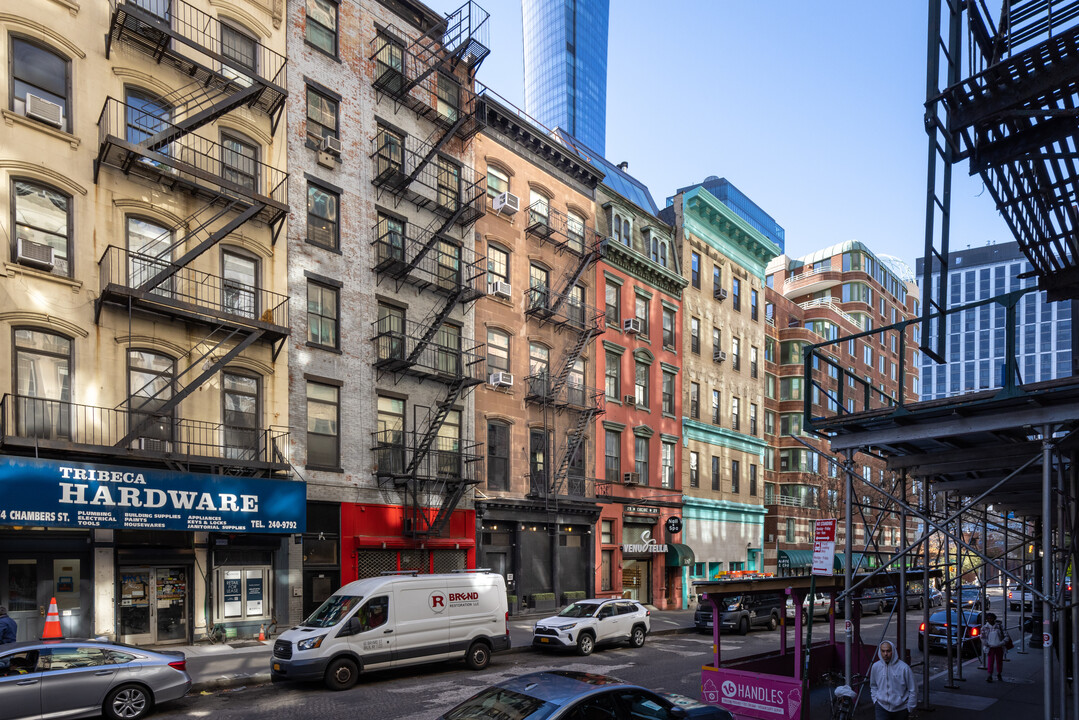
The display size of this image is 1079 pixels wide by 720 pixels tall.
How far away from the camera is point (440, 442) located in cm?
2866

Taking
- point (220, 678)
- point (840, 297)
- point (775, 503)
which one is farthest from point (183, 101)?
point (840, 297)

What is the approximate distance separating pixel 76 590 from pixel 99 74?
43.0 feet

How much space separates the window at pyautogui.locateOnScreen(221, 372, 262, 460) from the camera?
2259 centimetres

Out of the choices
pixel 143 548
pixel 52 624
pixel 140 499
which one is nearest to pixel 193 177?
pixel 140 499

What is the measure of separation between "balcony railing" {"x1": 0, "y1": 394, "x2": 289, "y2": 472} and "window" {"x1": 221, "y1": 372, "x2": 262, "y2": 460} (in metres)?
0.03

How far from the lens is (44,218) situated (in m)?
19.5

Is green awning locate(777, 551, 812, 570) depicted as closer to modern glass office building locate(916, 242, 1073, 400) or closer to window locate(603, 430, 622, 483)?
window locate(603, 430, 622, 483)

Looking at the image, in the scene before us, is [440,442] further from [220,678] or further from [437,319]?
[220,678]

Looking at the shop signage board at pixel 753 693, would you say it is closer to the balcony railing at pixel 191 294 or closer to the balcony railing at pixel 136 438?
the balcony railing at pixel 136 438

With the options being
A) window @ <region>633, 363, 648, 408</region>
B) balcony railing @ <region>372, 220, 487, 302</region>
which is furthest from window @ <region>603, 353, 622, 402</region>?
balcony railing @ <region>372, 220, 487, 302</region>

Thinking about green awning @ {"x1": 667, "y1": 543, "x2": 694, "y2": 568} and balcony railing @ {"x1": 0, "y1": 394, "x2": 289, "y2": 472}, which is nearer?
balcony railing @ {"x1": 0, "y1": 394, "x2": 289, "y2": 472}

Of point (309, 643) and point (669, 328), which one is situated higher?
point (669, 328)

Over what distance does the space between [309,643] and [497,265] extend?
63.5 feet

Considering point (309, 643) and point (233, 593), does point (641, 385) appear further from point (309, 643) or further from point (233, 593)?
point (309, 643)
